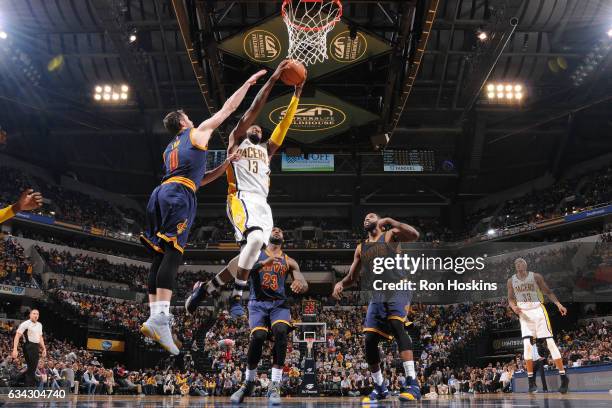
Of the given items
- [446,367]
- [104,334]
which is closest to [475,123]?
[446,367]

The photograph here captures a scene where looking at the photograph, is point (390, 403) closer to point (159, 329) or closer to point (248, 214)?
point (248, 214)

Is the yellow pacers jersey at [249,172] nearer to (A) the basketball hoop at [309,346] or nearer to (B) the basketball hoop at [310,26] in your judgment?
(B) the basketball hoop at [310,26]

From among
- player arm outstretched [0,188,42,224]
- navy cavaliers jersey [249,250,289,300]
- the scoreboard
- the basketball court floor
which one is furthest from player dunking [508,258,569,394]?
the scoreboard

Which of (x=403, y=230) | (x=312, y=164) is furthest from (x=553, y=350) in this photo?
(x=312, y=164)

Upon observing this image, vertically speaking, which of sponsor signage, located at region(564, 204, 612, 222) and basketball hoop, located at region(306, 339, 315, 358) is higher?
sponsor signage, located at region(564, 204, 612, 222)

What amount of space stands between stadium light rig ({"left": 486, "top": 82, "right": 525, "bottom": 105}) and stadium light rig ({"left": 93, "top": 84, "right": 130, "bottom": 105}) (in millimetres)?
18925

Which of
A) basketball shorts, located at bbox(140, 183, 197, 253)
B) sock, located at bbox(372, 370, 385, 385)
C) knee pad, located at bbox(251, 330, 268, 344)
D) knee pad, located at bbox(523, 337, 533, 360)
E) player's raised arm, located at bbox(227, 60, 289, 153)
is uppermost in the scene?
player's raised arm, located at bbox(227, 60, 289, 153)

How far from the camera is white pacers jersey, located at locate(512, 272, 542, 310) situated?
10539 millimetres

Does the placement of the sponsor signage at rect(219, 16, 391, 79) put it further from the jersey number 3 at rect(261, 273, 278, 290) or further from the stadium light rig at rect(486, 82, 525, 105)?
the stadium light rig at rect(486, 82, 525, 105)

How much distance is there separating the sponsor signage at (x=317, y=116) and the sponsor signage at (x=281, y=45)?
107 centimetres

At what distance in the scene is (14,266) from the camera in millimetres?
26984

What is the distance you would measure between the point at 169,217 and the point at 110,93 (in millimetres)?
26449

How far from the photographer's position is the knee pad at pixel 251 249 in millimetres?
5770

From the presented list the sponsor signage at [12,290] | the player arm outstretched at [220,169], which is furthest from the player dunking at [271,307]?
the sponsor signage at [12,290]
